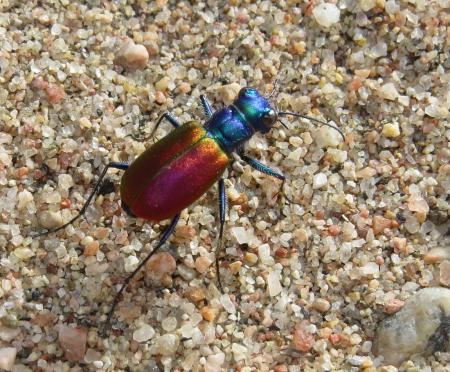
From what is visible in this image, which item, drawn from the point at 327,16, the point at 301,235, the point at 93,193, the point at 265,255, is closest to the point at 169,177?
the point at 93,193

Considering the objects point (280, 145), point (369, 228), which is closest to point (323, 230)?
point (369, 228)

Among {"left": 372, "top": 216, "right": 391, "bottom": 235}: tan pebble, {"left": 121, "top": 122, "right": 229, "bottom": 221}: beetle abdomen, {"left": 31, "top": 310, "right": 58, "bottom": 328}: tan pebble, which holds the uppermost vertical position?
{"left": 121, "top": 122, "right": 229, "bottom": 221}: beetle abdomen

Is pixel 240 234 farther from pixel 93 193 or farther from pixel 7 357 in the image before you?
pixel 7 357

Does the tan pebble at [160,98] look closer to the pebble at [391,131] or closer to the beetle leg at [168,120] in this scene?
the beetle leg at [168,120]

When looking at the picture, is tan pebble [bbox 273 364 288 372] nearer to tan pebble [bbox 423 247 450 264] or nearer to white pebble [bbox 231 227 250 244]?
white pebble [bbox 231 227 250 244]

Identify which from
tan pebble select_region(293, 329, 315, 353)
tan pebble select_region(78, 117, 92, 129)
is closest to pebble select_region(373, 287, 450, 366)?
tan pebble select_region(293, 329, 315, 353)

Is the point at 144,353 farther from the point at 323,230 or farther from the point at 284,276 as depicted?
the point at 323,230
